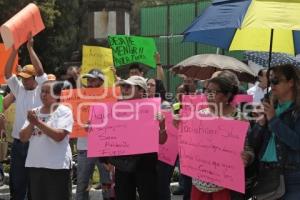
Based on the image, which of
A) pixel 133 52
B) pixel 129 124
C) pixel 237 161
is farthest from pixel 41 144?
pixel 133 52

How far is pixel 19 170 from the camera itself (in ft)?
22.4

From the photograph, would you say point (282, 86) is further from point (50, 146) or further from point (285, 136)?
point (50, 146)

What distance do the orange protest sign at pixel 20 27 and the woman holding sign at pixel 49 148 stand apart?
0.99 metres

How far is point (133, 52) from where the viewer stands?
27.3ft

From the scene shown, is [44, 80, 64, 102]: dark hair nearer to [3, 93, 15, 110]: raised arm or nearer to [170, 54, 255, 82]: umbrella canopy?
[3, 93, 15, 110]: raised arm

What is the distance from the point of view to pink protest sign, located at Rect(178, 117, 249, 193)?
4.40m

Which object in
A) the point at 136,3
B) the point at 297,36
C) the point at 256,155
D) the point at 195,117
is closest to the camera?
the point at 256,155

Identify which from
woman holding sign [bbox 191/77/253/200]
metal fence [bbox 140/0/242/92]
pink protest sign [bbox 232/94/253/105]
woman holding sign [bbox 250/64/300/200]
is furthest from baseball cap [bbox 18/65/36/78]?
metal fence [bbox 140/0/242/92]

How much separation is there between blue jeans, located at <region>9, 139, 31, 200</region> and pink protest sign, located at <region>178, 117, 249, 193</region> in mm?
2430

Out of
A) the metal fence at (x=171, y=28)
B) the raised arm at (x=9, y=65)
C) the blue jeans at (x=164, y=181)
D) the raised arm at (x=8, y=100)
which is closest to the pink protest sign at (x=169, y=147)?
the blue jeans at (x=164, y=181)

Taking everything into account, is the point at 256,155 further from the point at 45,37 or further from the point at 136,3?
the point at 136,3

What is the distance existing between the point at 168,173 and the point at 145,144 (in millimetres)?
1346

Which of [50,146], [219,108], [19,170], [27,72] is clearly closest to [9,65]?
[27,72]

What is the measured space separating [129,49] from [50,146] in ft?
10.4
